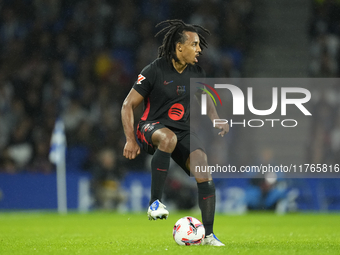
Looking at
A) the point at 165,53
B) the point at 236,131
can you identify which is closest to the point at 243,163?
the point at 236,131

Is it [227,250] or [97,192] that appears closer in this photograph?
[227,250]

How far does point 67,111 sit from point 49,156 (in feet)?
5.29

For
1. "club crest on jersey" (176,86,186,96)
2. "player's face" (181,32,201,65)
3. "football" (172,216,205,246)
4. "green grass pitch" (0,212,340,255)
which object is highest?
"player's face" (181,32,201,65)

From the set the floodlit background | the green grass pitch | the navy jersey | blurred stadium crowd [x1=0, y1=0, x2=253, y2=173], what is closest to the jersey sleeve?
the navy jersey

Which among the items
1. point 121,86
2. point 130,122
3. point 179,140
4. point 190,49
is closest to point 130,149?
point 130,122

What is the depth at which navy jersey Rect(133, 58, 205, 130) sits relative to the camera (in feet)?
Result: 18.5

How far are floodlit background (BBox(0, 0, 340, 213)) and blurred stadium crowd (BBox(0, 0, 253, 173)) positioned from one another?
3 centimetres

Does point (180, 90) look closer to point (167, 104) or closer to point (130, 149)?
point (167, 104)

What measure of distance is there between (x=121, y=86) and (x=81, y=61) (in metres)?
1.53

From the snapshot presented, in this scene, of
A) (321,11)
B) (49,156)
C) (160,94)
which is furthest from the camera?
(321,11)

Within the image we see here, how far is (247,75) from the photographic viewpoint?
51.3 feet

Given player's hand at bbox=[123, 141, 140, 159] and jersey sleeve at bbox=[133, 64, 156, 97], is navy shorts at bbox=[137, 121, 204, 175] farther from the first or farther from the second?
jersey sleeve at bbox=[133, 64, 156, 97]

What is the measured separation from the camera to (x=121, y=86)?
50.0 feet

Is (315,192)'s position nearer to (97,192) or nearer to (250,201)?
(250,201)
